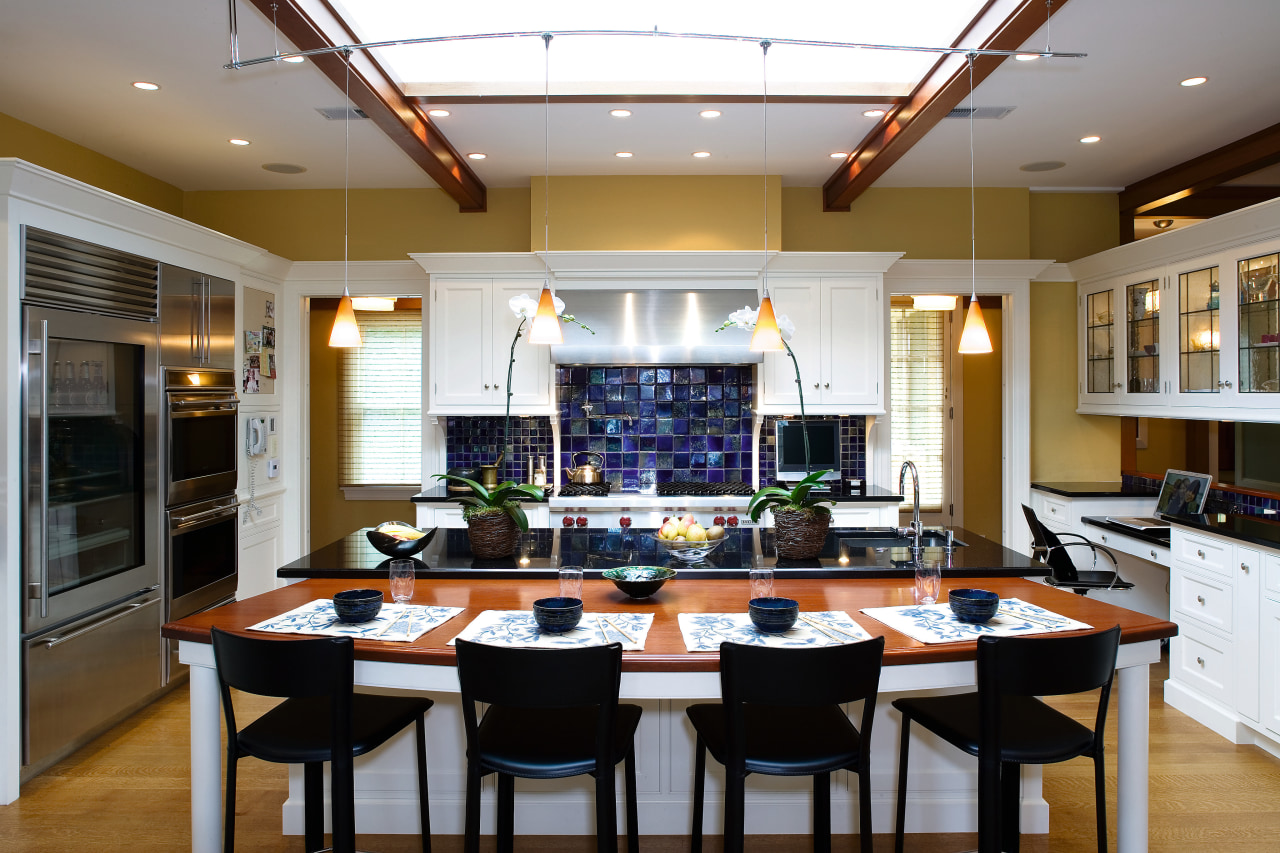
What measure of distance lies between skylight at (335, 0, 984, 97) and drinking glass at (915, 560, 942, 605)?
2.11 metres

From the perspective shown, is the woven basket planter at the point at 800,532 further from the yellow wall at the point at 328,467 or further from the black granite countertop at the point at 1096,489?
the yellow wall at the point at 328,467

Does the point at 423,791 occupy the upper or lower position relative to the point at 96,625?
lower

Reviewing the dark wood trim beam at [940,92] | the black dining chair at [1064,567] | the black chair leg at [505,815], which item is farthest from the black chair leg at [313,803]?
the black dining chair at [1064,567]

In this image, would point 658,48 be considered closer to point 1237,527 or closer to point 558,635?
point 558,635

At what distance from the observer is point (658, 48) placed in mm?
3656

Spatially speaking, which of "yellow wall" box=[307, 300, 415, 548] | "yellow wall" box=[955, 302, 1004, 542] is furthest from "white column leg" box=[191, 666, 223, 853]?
"yellow wall" box=[955, 302, 1004, 542]

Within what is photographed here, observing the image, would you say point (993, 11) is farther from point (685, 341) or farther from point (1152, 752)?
point (1152, 752)

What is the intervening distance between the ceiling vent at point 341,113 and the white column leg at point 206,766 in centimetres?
278

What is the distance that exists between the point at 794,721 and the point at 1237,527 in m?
2.58

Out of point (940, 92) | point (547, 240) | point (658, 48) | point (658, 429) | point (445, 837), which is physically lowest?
point (445, 837)

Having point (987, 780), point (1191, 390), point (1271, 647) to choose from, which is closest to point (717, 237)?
point (1191, 390)

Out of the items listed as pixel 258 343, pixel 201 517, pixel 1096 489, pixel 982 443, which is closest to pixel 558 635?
pixel 201 517

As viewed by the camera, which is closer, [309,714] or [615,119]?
[309,714]

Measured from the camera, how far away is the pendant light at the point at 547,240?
3059mm
